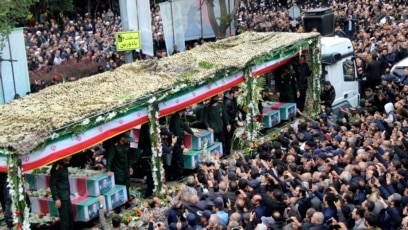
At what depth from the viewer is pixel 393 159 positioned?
12961mm

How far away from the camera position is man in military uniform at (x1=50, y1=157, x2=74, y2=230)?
12.2 metres

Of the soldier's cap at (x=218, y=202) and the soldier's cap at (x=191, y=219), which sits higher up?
the soldier's cap at (x=218, y=202)

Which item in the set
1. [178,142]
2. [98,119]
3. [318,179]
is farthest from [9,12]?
[318,179]

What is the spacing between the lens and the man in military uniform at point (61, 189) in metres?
12.2

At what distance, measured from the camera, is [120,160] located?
13.5 metres

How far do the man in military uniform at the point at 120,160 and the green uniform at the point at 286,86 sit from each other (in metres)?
6.45

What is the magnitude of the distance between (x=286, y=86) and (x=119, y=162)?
678 centimetres

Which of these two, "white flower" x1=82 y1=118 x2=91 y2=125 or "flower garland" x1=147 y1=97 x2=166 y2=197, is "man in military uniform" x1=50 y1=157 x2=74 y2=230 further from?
"flower garland" x1=147 y1=97 x2=166 y2=197

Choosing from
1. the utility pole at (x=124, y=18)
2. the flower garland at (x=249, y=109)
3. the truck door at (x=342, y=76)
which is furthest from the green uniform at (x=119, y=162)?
the truck door at (x=342, y=76)

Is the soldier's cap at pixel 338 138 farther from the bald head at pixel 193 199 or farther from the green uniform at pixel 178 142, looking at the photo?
the bald head at pixel 193 199

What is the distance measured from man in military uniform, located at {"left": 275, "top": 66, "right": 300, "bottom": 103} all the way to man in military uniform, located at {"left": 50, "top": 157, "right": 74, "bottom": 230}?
321 inches

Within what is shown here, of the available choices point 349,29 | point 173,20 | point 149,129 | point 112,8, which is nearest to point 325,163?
point 149,129

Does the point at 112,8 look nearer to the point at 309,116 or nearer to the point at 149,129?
the point at 309,116

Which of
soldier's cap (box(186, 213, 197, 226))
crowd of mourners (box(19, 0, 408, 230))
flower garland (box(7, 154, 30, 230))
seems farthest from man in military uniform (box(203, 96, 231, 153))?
flower garland (box(7, 154, 30, 230))
